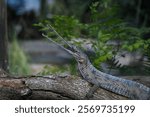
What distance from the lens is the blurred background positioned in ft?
15.4

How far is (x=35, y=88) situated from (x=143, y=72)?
1448 millimetres

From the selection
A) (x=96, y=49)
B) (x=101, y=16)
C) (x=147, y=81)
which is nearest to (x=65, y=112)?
(x=147, y=81)

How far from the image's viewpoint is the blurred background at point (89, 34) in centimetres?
469

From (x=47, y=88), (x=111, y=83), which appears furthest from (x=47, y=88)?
(x=111, y=83)

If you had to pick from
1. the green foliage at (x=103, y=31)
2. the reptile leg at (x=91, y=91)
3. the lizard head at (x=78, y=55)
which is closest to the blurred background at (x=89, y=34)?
the green foliage at (x=103, y=31)

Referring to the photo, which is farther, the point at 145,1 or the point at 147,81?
the point at 145,1

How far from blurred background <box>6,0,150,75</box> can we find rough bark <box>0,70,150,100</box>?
0.45m

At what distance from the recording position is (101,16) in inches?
203

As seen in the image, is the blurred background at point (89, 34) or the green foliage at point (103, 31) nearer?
the green foliage at point (103, 31)

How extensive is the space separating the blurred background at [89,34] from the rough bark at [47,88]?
0.45m

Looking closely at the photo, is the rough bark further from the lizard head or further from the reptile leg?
the lizard head

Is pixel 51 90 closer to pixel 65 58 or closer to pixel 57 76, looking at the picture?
pixel 57 76

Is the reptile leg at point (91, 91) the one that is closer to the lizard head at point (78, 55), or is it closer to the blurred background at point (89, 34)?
the lizard head at point (78, 55)

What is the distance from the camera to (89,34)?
521 cm
